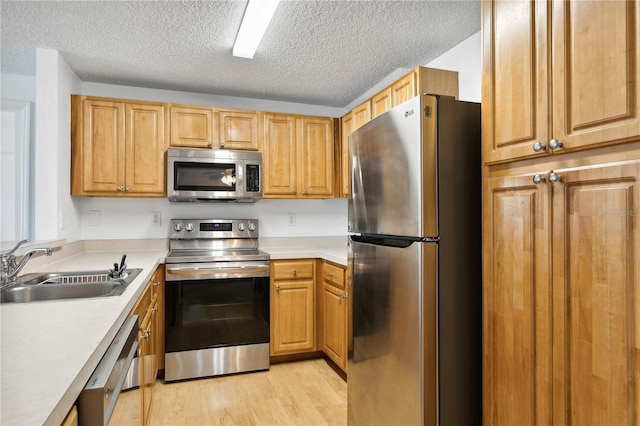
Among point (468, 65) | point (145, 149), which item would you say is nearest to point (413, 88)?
point (468, 65)

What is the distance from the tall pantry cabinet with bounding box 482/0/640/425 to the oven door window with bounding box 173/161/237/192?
2.23 m

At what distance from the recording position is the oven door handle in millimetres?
2771

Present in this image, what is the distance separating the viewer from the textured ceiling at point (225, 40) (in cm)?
208

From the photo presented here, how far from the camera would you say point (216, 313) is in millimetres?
2852

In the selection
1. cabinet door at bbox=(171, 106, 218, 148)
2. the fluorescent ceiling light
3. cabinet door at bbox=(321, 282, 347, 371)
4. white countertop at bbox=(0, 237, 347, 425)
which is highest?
the fluorescent ceiling light

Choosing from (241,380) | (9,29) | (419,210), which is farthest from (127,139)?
(419,210)

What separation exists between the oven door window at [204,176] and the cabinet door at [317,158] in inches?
24.9

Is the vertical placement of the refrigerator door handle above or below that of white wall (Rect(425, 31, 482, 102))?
below

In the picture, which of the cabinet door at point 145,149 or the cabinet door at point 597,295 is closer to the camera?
the cabinet door at point 597,295

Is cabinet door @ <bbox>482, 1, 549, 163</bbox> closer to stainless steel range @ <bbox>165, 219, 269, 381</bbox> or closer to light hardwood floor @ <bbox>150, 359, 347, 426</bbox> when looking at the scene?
light hardwood floor @ <bbox>150, 359, 347, 426</bbox>

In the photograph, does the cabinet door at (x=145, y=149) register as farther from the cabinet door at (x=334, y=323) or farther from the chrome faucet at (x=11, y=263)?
Answer: the cabinet door at (x=334, y=323)

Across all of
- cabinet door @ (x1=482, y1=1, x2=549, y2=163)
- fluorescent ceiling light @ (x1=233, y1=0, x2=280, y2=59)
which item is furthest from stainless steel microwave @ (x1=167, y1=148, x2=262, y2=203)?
cabinet door @ (x1=482, y1=1, x2=549, y2=163)

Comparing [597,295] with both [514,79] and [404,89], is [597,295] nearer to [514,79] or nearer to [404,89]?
[514,79]

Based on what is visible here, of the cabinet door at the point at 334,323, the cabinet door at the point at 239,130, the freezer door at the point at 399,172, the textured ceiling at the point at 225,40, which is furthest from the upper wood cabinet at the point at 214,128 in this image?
the freezer door at the point at 399,172
